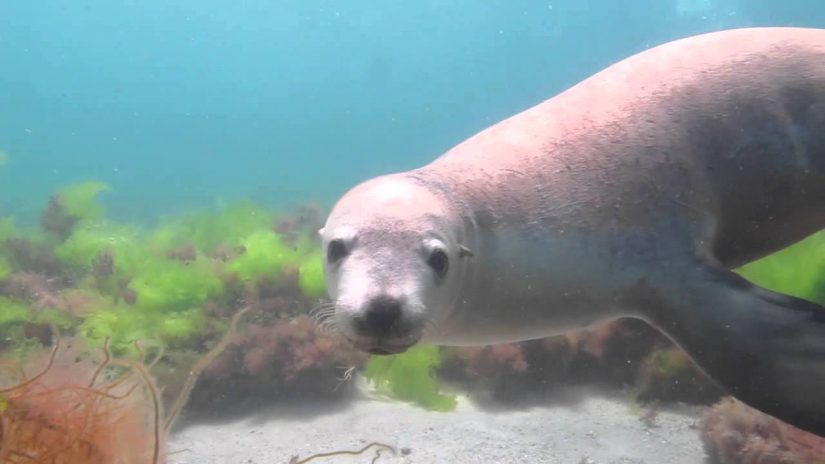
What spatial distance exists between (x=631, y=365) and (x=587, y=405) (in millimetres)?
583

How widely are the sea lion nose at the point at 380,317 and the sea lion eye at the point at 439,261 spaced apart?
353 millimetres

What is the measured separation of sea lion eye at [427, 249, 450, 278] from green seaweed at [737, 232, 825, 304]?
4.34 m

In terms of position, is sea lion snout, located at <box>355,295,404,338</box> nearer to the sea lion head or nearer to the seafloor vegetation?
the sea lion head

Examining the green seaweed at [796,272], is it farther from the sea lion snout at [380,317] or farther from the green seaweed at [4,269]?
the green seaweed at [4,269]

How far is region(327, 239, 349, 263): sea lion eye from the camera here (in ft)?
9.27

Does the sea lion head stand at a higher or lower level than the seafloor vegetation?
higher

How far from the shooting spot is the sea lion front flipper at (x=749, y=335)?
278 centimetres

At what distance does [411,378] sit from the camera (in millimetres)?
5559

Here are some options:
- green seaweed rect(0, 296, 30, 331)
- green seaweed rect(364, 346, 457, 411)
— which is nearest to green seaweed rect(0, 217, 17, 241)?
green seaweed rect(0, 296, 30, 331)

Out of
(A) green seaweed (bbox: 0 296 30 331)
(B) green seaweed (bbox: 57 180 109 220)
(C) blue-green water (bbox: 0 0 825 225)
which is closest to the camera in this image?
(A) green seaweed (bbox: 0 296 30 331)

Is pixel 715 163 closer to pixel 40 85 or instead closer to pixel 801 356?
pixel 801 356

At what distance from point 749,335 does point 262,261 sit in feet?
17.9

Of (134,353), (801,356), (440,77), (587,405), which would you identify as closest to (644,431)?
(587,405)

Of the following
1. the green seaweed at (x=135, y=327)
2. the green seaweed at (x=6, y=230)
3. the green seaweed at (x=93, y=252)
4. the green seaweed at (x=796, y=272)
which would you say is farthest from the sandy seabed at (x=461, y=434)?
the green seaweed at (x=6, y=230)
